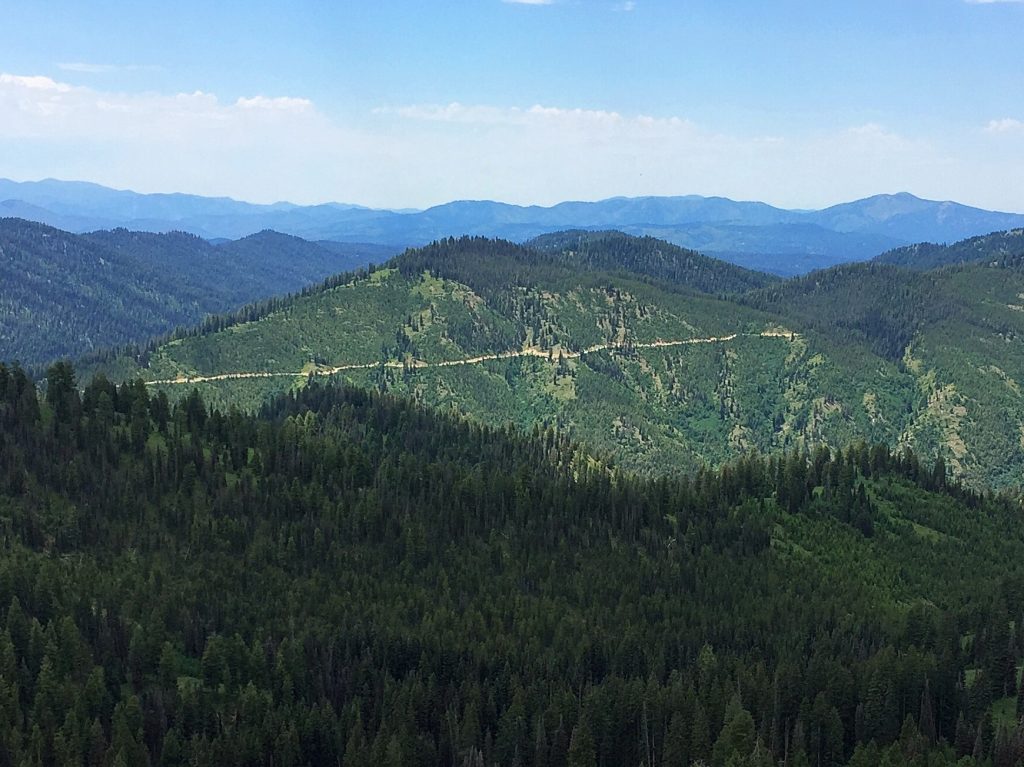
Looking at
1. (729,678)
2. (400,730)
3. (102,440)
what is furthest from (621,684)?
(102,440)

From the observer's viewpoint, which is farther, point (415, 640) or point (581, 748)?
point (415, 640)

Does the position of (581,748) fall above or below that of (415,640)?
above

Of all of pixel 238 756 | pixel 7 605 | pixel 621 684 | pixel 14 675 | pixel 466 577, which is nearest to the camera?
pixel 238 756

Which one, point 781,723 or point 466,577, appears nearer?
point 781,723

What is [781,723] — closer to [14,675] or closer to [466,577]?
[466,577]

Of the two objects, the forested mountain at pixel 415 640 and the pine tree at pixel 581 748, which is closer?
the pine tree at pixel 581 748

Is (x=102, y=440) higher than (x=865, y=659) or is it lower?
higher

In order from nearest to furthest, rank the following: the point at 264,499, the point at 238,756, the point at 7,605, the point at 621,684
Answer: the point at 238,756
the point at 621,684
the point at 7,605
the point at 264,499

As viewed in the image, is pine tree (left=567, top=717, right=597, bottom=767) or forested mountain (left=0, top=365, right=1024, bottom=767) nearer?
pine tree (left=567, top=717, right=597, bottom=767)
